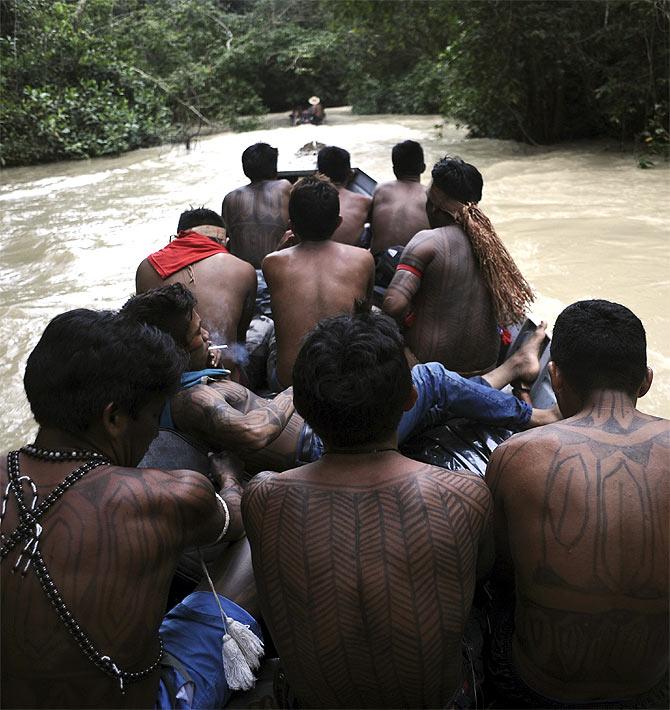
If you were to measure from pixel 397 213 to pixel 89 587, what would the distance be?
4028 mm

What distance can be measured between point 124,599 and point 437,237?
2.34 metres

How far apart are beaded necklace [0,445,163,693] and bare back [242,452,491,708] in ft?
1.31

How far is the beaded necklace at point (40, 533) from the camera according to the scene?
58.2 inches

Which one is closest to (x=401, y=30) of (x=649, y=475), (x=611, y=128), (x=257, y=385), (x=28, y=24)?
(x=611, y=128)

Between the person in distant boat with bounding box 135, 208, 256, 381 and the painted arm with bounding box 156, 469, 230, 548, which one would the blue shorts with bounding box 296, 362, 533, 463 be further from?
the person in distant boat with bounding box 135, 208, 256, 381

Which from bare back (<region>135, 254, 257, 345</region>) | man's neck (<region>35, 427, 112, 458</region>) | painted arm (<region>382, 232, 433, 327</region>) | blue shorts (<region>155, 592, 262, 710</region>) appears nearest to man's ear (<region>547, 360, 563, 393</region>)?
blue shorts (<region>155, 592, 262, 710</region>)

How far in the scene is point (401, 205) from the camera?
508 centimetres

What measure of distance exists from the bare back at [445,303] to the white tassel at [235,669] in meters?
1.88

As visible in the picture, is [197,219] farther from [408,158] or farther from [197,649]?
[197,649]

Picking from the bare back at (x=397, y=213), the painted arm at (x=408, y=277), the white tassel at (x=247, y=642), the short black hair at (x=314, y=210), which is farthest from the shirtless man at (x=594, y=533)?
the bare back at (x=397, y=213)

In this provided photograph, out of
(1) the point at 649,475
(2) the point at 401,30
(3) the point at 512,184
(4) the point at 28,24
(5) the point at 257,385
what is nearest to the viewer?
(1) the point at 649,475

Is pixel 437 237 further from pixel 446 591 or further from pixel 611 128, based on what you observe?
pixel 611 128

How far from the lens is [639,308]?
5.60 m

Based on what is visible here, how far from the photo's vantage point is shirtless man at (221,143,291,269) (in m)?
5.37
